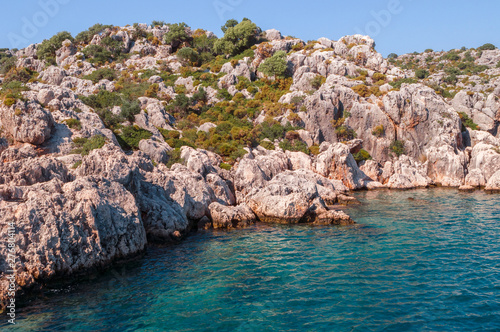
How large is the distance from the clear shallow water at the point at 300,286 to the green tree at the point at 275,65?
6298 centimetres

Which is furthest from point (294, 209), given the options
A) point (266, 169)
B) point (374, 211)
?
point (266, 169)

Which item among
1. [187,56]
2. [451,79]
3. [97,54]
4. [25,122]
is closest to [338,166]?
[25,122]

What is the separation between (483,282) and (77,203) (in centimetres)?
2267

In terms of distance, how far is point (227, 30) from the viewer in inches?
4129

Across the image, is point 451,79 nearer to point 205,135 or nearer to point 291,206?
point 205,135

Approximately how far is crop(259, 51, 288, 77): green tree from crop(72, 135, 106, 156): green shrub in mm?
53589

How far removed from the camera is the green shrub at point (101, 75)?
81750 mm

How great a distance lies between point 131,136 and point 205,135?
14838mm

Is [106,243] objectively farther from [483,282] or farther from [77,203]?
[483,282]

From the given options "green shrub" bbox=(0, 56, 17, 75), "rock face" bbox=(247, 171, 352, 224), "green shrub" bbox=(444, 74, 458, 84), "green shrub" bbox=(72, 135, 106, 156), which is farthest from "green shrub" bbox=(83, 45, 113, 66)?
"green shrub" bbox=(444, 74, 458, 84)

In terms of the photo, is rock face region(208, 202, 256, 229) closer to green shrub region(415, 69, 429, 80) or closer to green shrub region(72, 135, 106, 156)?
green shrub region(72, 135, 106, 156)

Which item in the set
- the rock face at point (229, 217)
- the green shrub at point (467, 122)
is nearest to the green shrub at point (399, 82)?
the green shrub at point (467, 122)

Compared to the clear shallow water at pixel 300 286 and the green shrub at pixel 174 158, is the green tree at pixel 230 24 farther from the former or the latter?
the clear shallow water at pixel 300 286

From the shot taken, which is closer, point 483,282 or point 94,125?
point 483,282
